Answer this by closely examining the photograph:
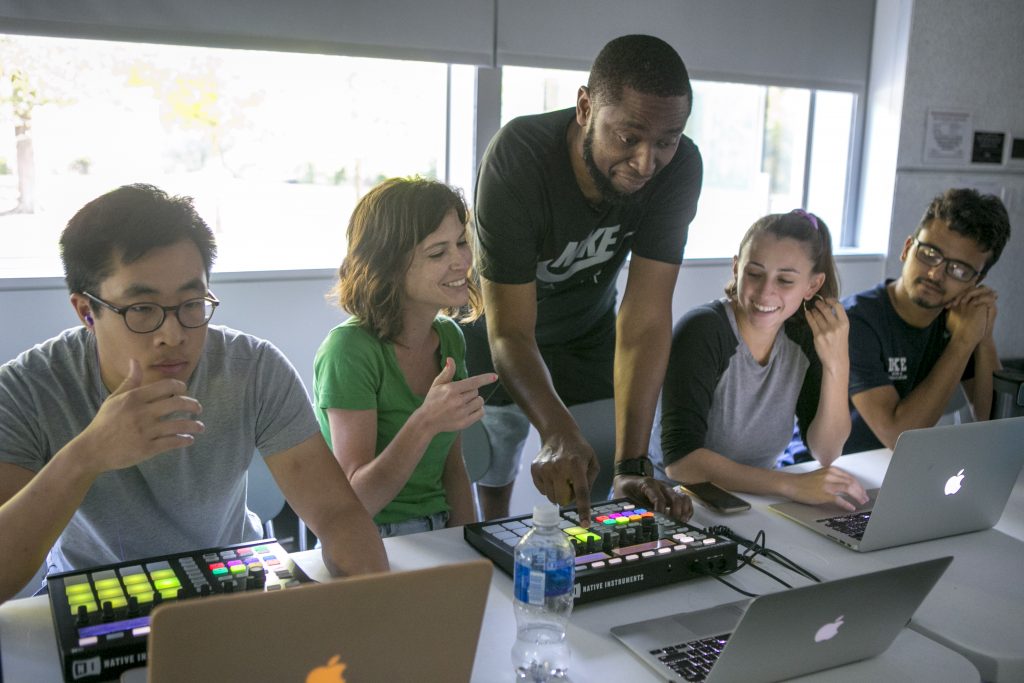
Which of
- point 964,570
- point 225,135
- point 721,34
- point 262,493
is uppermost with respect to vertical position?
point 721,34

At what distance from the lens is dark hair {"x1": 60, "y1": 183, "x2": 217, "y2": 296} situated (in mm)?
1319

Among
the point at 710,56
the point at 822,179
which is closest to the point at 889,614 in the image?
the point at 710,56

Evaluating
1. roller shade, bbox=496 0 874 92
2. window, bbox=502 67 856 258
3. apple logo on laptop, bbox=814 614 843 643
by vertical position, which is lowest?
apple logo on laptop, bbox=814 614 843 643

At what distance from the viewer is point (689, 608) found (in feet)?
4.16

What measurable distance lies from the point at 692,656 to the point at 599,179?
3.62 feet

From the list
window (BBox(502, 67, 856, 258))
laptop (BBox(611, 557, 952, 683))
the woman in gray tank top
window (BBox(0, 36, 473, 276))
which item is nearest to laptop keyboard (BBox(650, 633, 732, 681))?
laptop (BBox(611, 557, 952, 683))

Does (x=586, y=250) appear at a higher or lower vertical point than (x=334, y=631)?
higher

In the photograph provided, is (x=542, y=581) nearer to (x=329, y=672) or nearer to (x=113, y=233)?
(x=329, y=672)

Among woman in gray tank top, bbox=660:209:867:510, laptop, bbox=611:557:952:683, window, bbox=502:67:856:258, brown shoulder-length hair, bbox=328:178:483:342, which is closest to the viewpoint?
Answer: laptop, bbox=611:557:952:683

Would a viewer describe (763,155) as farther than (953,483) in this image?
Yes

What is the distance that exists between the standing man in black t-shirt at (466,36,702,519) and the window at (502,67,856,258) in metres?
1.70

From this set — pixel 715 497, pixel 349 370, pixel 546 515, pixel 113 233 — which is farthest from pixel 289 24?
pixel 546 515

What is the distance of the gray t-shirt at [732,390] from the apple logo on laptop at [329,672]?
1.19m

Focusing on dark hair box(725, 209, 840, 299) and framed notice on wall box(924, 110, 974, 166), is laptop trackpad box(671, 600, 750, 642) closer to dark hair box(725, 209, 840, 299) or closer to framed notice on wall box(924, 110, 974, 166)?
dark hair box(725, 209, 840, 299)
